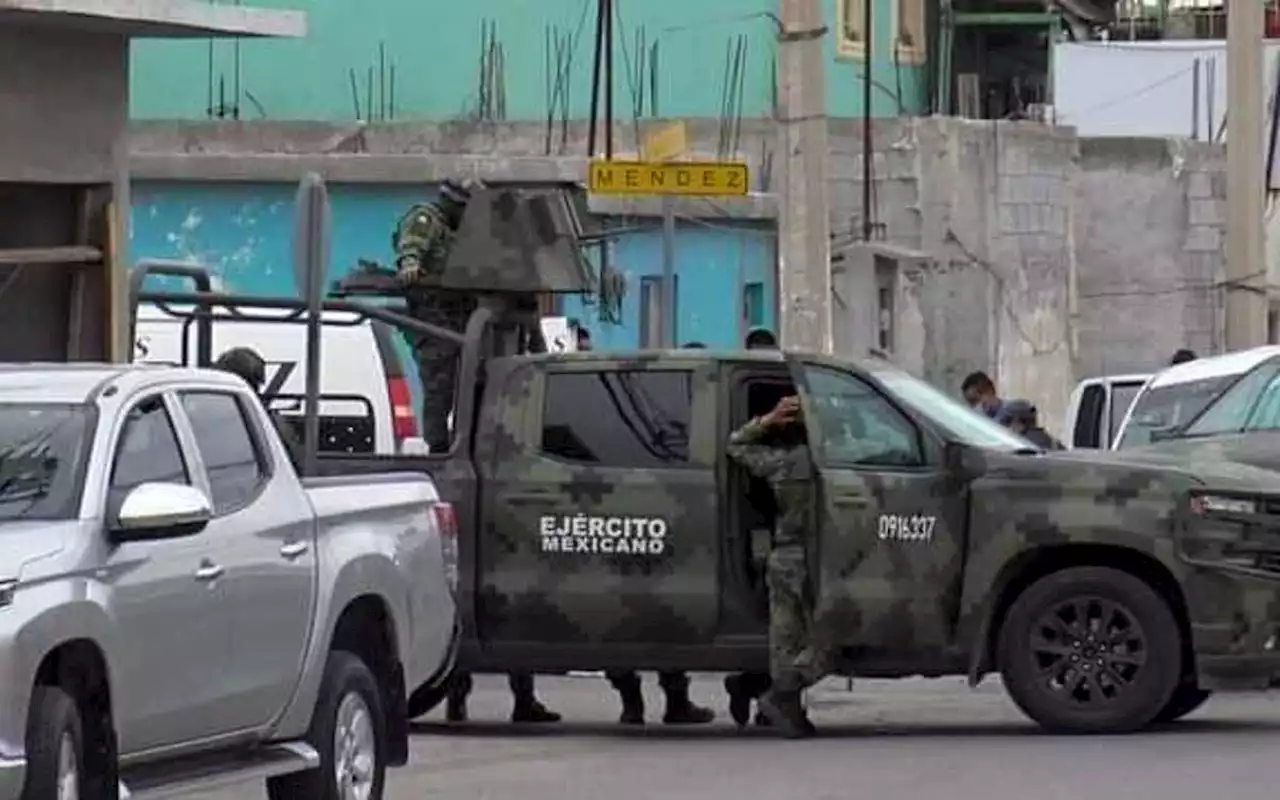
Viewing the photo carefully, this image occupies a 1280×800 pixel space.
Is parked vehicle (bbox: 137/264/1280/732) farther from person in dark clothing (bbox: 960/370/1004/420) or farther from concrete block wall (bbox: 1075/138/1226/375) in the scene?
concrete block wall (bbox: 1075/138/1226/375)

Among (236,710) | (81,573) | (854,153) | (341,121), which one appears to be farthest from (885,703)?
(341,121)

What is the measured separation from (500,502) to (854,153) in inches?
739

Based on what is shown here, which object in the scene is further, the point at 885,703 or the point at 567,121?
the point at 567,121

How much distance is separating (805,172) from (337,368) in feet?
11.9

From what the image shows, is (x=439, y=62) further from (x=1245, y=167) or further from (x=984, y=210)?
(x=1245, y=167)

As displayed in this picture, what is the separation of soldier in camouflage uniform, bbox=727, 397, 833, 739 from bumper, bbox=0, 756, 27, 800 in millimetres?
6597

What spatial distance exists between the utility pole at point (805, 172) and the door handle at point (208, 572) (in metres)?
11.8

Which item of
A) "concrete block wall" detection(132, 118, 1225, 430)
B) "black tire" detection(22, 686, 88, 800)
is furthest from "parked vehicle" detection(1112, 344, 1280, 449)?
"black tire" detection(22, 686, 88, 800)

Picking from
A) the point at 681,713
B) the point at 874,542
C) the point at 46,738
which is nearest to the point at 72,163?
the point at 681,713

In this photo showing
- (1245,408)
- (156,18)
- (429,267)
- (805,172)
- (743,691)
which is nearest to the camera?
(743,691)

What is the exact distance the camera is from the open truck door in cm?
1526

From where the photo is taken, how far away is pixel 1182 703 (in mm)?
15727

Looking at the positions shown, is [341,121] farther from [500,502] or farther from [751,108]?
[500,502]

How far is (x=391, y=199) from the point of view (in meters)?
30.6
